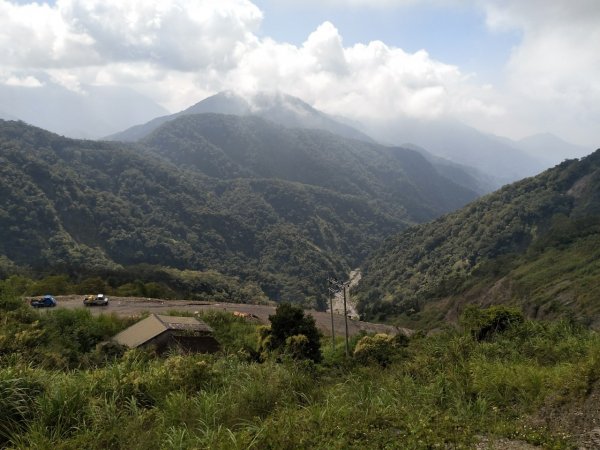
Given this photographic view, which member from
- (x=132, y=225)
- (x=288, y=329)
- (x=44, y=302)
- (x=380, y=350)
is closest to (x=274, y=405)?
(x=380, y=350)

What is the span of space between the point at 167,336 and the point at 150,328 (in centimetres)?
123

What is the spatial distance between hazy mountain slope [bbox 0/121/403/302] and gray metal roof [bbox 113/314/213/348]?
193 ft

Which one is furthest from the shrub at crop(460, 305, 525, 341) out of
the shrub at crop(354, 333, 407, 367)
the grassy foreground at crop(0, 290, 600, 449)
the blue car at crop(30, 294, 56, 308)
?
the blue car at crop(30, 294, 56, 308)

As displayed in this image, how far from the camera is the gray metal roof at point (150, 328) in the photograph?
22000mm

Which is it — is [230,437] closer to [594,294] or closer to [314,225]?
[594,294]

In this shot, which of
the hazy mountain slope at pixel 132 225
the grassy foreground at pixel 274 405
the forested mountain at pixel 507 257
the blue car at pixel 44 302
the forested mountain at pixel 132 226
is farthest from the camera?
the hazy mountain slope at pixel 132 225

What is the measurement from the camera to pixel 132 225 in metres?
139

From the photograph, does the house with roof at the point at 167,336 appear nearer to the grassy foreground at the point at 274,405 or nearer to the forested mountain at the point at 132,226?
the grassy foreground at the point at 274,405

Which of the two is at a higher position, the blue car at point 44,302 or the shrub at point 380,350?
the shrub at point 380,350

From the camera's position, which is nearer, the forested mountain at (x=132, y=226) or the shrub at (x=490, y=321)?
the shrub at (x=490, y=321)

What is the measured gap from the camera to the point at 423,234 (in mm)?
134625

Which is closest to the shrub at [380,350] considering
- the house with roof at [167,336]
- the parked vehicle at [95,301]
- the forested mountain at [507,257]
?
the house with roof at [167,336]

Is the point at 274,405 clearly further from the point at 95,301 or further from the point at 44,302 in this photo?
the point at 95,301

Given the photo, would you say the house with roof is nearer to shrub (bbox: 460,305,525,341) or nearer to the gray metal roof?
the gray metal roof
